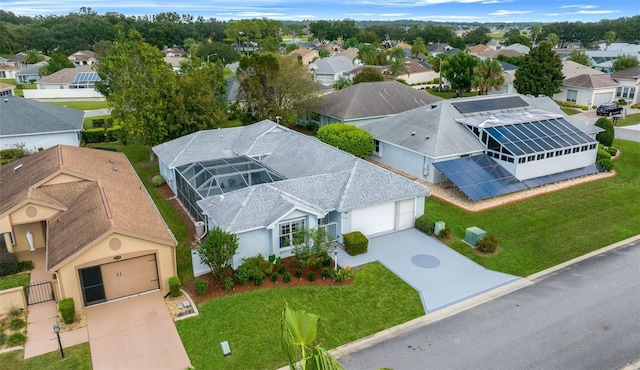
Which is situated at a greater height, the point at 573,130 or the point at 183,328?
the point at 573,130

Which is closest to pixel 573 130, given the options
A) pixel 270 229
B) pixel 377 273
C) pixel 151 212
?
pixel 377 273

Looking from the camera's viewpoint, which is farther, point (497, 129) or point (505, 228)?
point (497, 129)

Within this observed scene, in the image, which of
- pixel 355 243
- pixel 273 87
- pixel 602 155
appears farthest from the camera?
pixel 273 87

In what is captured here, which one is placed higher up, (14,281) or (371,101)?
(371,101)

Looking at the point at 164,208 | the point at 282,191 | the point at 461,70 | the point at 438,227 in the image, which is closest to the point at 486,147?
the point at 438,227

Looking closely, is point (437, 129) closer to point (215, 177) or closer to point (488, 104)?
point (488, 104)

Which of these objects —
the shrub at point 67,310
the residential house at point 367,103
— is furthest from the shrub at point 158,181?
the residential house at point 367,103

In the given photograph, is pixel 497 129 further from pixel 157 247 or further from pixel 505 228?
pixel 157 247
